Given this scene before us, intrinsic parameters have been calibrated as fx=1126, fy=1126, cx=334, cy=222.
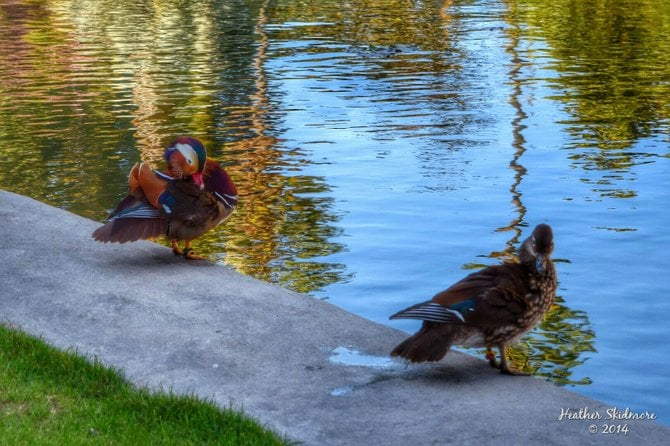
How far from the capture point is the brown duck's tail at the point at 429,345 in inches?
220

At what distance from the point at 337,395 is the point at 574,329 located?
8.92 feet

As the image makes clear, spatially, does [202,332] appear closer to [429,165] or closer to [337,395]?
[337,395]

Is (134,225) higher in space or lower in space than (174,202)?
lower

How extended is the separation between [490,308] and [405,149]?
24.2ft

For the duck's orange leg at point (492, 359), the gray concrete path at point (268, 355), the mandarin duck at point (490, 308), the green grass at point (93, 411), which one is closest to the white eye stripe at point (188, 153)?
the gray concrete path at point (268, 355)

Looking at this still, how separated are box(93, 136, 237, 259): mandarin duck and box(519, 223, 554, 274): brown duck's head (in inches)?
106

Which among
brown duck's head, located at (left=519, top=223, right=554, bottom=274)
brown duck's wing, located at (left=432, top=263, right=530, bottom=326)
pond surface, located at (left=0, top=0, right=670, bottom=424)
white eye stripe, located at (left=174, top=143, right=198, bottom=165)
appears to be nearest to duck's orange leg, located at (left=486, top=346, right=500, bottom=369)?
brown duck's wing, located at (left=432, top=263, right=530, bottom=326)

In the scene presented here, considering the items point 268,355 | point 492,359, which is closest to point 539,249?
point 492,359

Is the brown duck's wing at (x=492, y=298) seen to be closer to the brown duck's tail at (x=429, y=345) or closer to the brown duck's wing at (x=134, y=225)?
the brown duck's tail at (x=429, y=345)

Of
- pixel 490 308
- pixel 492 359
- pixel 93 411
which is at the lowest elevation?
pixel 492 359

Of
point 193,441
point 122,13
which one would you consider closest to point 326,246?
point 193,441

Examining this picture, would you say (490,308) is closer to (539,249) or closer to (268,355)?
(539,249)

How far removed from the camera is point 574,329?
7.70 meters

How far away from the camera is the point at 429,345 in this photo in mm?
5602
